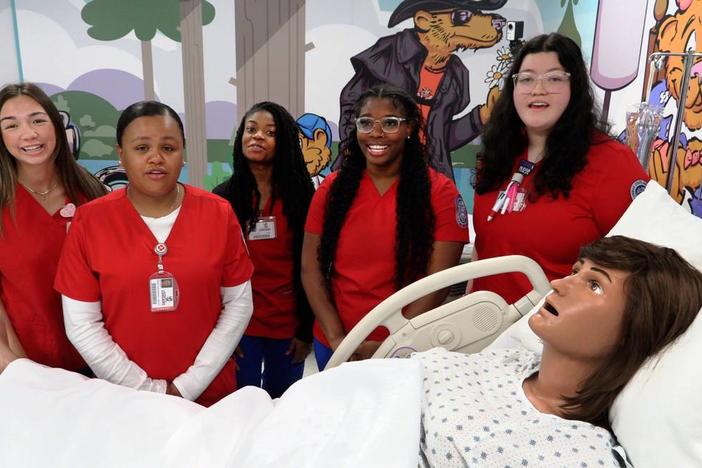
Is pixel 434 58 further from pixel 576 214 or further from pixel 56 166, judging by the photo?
pixel 56 166

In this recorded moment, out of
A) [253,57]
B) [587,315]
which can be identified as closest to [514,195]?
[587,315]

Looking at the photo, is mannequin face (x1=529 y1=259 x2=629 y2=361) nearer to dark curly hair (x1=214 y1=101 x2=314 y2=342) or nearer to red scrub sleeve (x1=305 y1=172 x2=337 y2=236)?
red scrub sleeve (x1=305 y1=172 x2=337 y2=236)

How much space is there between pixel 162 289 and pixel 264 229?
0.63 meters

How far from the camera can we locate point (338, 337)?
70.2 inches

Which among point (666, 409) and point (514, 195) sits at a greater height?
point (514, 195)

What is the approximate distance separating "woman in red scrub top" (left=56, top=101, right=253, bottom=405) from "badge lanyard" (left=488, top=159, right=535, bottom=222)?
837 mm

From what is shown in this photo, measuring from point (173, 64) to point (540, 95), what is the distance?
2619mm

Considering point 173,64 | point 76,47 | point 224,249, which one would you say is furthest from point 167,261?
point 76,47

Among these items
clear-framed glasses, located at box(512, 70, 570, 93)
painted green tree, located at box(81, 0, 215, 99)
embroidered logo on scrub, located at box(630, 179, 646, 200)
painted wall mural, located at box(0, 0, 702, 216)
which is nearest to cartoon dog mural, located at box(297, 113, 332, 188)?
painted wall mural, located at box(0, 0, 702, 216)

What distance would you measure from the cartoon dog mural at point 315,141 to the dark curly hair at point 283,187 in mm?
1473

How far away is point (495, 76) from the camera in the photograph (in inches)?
140

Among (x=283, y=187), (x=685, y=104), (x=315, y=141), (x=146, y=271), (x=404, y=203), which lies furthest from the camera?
(x=315, y=141)

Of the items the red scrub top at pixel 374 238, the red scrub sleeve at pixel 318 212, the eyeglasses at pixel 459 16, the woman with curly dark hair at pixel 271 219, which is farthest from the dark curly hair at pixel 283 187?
the eyeglasses at pixel 459 16

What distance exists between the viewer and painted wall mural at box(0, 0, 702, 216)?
342 cm
